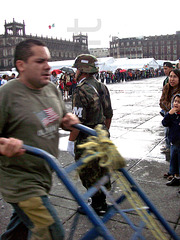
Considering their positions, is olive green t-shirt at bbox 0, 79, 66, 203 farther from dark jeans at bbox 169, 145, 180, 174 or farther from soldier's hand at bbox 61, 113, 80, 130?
dark jeans at bbox 169, 145, 180, 174

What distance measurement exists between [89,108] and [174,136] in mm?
1423

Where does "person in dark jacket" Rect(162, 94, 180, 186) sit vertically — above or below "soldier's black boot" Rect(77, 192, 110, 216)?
above

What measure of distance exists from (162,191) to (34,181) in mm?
2499

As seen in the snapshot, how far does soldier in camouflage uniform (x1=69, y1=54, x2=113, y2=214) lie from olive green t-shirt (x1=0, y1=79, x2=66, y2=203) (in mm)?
1240

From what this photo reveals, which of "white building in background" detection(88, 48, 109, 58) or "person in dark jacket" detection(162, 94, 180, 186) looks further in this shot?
"white building in background" detection(88, 48, 109, 58)

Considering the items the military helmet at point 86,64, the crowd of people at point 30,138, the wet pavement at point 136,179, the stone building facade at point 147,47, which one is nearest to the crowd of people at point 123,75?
the wet pavement at point 136,179

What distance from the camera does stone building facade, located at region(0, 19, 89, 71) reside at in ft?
349

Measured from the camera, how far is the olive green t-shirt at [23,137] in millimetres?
1774

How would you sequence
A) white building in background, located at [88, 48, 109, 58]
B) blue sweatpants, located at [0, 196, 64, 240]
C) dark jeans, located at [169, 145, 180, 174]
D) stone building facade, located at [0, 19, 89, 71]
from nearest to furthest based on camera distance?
1. blue sweatpants, located at [0, 196, 64, 240]
2. dark jeans, located at [169, 145, 180, 174]
3. stone building facade, located at [0, 19, 89, 71]
4. white building in background, located at [88, 48, 109, 58]

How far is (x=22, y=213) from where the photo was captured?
5.77 feet

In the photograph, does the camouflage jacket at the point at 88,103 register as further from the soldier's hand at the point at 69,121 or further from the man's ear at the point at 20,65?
the man's ear at the point at 20,65

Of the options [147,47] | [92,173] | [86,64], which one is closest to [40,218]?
[92,173]

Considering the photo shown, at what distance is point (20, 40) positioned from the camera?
111 meters

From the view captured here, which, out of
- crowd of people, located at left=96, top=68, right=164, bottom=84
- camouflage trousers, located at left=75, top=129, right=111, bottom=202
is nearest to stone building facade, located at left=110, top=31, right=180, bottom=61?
crowd of people, located at left=96, top=68, right=164, bottom=84
